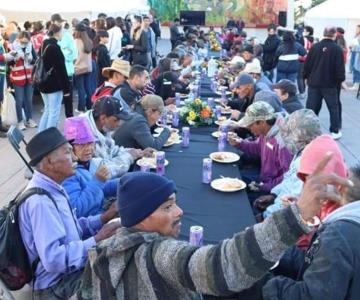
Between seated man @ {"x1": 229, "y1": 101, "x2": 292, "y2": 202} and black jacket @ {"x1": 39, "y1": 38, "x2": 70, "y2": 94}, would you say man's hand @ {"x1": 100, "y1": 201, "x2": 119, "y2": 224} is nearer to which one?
seated man @ {"x1": 229, "y1": 101, "x2": 292, "y2": 202}

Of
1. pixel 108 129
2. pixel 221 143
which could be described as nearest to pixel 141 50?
pixel 221 143

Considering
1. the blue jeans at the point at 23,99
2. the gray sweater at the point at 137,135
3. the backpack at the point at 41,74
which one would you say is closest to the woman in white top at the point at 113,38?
the blue jeans at the point at 23,99

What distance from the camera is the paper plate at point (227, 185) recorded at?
348cm

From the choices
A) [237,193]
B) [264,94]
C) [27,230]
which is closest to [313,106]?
[264,94]

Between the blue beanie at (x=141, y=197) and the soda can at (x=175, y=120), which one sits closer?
the blue beanie at (x=141, y=197)

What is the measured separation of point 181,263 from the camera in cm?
143

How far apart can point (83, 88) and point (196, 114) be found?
3851 mm

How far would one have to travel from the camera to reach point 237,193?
11.4ft

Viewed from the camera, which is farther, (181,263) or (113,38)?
(113,38)

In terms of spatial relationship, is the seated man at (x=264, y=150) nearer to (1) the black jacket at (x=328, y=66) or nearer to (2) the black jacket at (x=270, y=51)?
(1) the black jacket at (x=328, y=66)

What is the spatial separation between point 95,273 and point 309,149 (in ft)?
4.19

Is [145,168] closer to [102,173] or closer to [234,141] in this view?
[102,173]

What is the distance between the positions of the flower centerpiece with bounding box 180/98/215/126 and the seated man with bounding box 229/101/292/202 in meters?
0.98

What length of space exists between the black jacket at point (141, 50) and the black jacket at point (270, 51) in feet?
10.2
